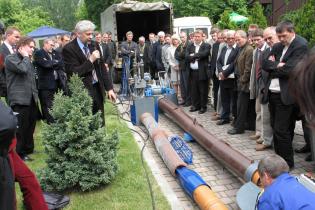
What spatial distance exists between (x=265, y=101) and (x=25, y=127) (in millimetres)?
3838

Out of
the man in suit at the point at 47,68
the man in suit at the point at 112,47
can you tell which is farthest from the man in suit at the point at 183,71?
the man in suit at the point at 112,47

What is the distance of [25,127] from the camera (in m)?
6.39

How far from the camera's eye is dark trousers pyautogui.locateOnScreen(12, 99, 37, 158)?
626 centimetres

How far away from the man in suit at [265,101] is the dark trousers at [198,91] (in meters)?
3.14

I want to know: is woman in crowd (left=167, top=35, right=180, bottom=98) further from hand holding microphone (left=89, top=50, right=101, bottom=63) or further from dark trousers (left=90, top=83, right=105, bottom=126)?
hand holding microphone (left=89, top=50, right=101, bottom=63)

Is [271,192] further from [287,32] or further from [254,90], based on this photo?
[254,90]

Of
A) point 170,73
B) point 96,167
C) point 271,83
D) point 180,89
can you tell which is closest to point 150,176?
point 96,167

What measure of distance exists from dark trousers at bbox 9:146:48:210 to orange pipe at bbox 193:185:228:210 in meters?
1.73

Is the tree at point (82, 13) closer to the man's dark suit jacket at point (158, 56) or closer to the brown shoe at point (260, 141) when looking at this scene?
the man's dark suit jacket at point (158, 56)

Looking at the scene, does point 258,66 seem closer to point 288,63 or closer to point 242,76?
point 242,76

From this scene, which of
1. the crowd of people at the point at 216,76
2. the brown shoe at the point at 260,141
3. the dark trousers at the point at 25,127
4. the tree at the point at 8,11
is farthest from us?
the tree at the point at 8,11

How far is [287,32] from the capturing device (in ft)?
17.5

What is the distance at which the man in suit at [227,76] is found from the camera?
26.5 feet

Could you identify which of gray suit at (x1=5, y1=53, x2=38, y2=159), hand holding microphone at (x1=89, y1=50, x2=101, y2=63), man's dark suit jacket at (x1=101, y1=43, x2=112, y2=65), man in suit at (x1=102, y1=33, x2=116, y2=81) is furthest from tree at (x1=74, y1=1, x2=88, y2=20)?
hand holding microphone at (x1=89, y1=50, x2=101, y2=63)
